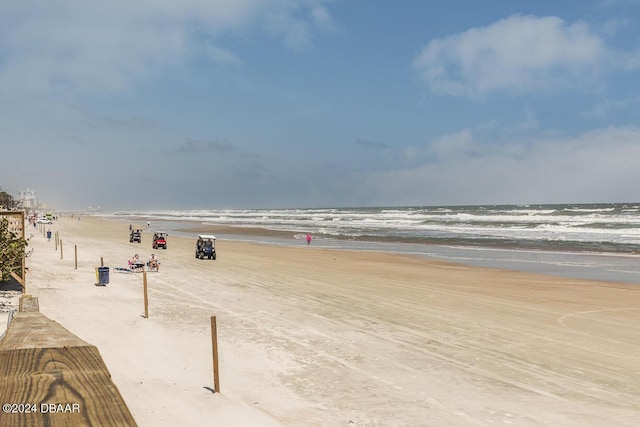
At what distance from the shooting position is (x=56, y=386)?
88.0 inches

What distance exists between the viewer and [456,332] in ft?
44.4

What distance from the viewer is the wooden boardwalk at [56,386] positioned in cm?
195

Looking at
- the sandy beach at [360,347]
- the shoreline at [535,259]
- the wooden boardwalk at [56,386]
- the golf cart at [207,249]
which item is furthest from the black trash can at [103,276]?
the shoreline at [535,259]

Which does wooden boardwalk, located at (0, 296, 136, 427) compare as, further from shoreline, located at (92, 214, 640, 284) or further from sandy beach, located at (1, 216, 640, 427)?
shoreline, located at (92, 214, 640, 284)

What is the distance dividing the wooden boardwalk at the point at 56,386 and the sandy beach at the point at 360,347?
438cm

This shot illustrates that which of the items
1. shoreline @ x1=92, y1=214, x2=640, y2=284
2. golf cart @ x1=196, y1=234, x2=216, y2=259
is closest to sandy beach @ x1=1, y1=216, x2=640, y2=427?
shoreline @ x1=92, y1=214, x2=640, y2=284

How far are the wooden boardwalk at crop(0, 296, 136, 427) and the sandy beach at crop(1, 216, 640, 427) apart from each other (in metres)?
4.38

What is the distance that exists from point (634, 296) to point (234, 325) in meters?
15.6

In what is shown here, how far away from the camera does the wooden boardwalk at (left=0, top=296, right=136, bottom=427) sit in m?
1.95

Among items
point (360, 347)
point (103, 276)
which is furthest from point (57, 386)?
point (103, 276)

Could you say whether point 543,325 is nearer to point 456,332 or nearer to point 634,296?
point 456,332

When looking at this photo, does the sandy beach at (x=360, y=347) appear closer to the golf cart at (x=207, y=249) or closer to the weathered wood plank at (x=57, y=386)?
the weathered wood plank at (x=57, y=386)

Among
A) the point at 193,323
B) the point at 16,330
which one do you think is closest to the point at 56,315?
the point at 193,323

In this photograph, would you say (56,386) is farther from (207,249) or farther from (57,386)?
(207,249)
